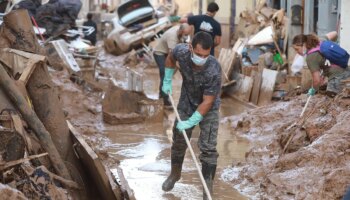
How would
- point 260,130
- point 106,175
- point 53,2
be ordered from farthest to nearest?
point 53,2
point 260,130
point 106,175

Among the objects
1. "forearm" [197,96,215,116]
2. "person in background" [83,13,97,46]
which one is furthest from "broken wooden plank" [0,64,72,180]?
"person in background" [83,13,97,46]

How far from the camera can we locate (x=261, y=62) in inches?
660

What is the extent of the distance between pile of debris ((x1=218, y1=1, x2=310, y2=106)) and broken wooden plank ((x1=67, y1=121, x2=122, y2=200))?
738 centimetres

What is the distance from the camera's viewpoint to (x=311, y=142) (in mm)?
8977

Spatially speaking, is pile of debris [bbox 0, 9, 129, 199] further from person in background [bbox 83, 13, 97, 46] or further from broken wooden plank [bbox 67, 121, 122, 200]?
person in background [bbox 83, 13, 97, 46]

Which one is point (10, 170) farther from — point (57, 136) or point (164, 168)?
point (164, 168)

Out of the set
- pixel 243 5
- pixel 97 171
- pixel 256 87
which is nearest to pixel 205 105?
pixel 97 171

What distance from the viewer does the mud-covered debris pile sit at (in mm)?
7613

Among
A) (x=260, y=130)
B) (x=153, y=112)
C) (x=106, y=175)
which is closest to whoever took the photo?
(x=106, y=175)

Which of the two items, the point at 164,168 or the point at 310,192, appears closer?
the point at 310,192

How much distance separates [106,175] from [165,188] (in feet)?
5.49

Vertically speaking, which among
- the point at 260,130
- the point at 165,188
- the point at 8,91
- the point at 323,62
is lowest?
the point at 260,130

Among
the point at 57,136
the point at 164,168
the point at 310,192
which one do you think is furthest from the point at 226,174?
the point at 57,136

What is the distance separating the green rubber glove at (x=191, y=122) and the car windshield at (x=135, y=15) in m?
19.9
